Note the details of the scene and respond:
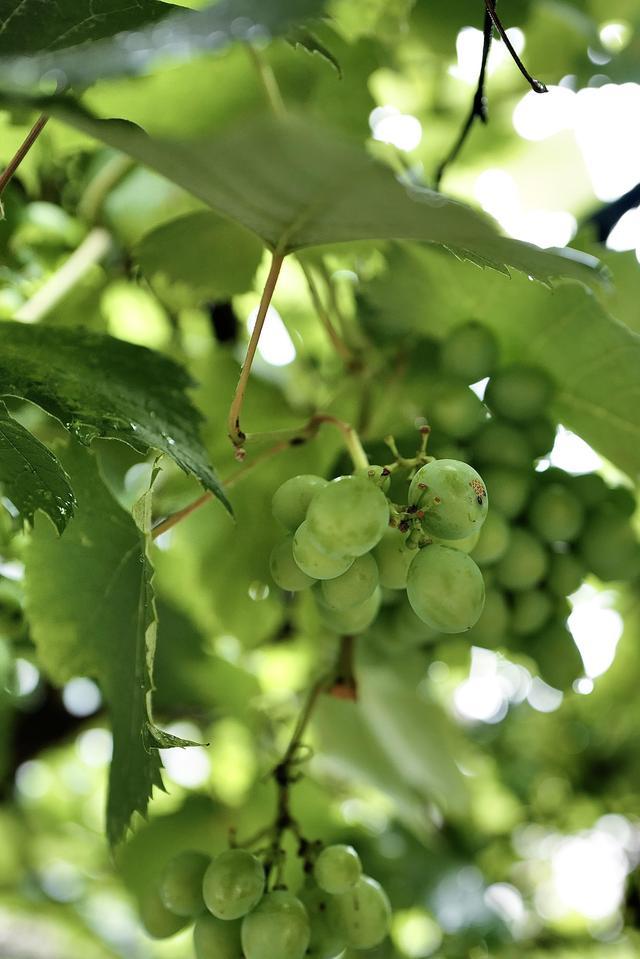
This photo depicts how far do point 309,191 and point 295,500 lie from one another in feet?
0.67

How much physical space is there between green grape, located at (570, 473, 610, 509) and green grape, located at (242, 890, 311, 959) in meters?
0.41

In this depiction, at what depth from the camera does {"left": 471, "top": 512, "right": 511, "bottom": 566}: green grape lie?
2.25ft

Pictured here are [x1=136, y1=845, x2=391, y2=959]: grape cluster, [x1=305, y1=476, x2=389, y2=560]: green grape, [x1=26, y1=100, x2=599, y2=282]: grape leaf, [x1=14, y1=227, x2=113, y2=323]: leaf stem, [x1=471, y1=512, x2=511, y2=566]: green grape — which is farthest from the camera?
[x1=14, y1=227, x2=113, y2=323]: leaf stem

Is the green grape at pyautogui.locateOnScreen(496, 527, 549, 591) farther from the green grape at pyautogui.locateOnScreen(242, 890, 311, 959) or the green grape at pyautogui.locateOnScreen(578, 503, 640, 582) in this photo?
the green grape at pyautogui.locateOnScreen(242, 890, 311, 959)

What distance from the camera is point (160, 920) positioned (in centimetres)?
66

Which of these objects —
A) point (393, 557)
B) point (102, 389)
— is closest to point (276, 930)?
point (393, 557)

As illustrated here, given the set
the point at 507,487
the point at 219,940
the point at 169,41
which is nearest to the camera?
the point at 169,41

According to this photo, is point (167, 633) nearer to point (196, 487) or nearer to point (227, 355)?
point (196, 487)

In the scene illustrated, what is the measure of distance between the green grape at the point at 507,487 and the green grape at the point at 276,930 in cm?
34

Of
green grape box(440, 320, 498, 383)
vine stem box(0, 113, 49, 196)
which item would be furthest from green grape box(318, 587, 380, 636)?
vine stem box(0, 113, 49, 196)

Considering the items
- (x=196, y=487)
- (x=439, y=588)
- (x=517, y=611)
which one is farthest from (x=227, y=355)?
(x=439, y=588)

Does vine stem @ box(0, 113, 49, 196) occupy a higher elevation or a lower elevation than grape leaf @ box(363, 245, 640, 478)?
higher

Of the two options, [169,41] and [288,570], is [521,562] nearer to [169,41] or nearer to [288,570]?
[288,570]

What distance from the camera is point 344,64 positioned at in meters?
0.86
